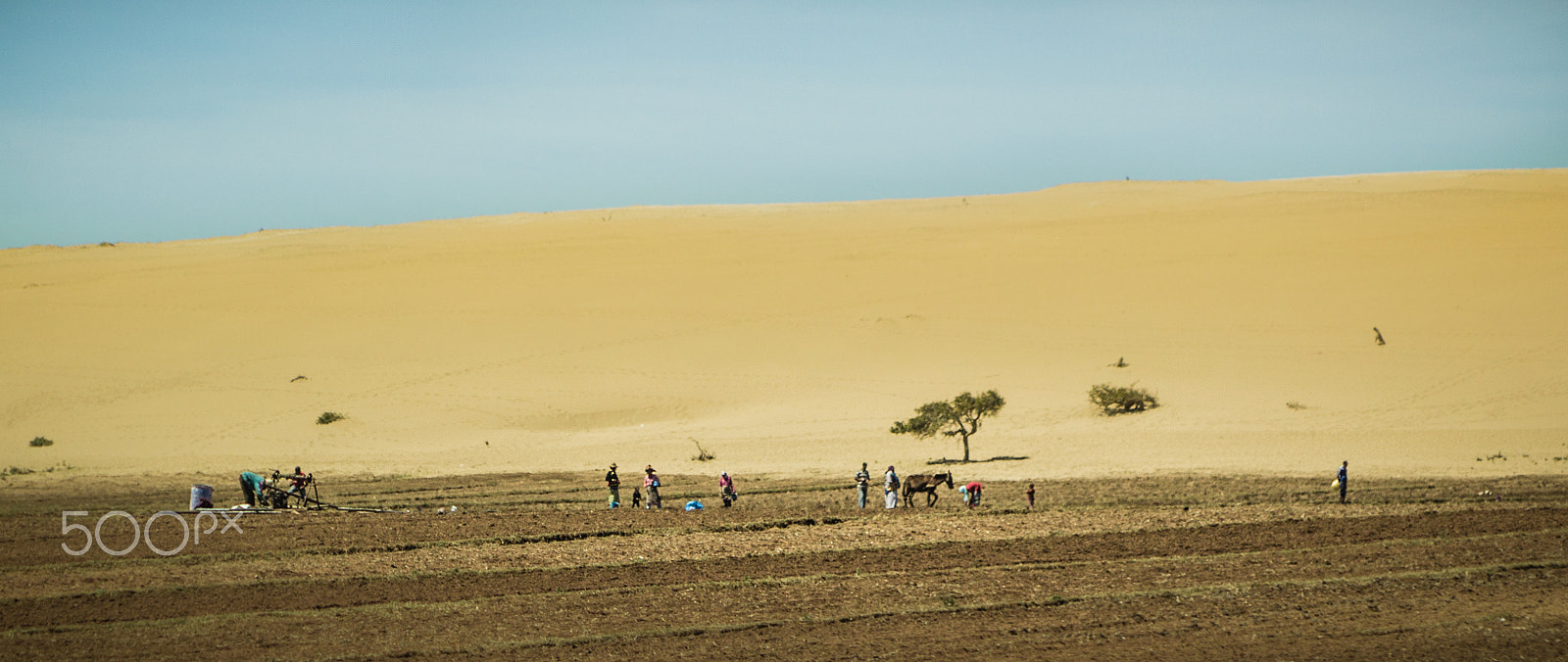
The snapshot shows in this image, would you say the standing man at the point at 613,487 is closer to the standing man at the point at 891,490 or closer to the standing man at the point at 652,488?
the standing man at the point at 652,488

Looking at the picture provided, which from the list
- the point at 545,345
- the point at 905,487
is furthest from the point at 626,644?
the point at 545,345

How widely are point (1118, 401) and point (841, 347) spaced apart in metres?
11.7

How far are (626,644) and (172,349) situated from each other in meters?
38.4

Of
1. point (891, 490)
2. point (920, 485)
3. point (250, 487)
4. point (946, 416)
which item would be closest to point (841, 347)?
point (946, 416)

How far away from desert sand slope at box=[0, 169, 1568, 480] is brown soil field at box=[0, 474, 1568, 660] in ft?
25.1

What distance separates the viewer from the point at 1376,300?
41.4 meters

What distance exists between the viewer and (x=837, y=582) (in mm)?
14383

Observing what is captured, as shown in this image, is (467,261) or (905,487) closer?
(905,487)

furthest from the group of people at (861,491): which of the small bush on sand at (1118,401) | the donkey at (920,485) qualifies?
the small bush on sand at (1118,401)

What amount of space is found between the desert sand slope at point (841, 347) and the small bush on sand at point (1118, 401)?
508mm

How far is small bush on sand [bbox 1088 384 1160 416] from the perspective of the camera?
3192 cm

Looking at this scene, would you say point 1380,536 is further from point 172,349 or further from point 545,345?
point 172,349

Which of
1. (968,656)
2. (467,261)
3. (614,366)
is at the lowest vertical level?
(968,656)

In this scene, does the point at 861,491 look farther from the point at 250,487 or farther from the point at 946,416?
the point at 250,487
